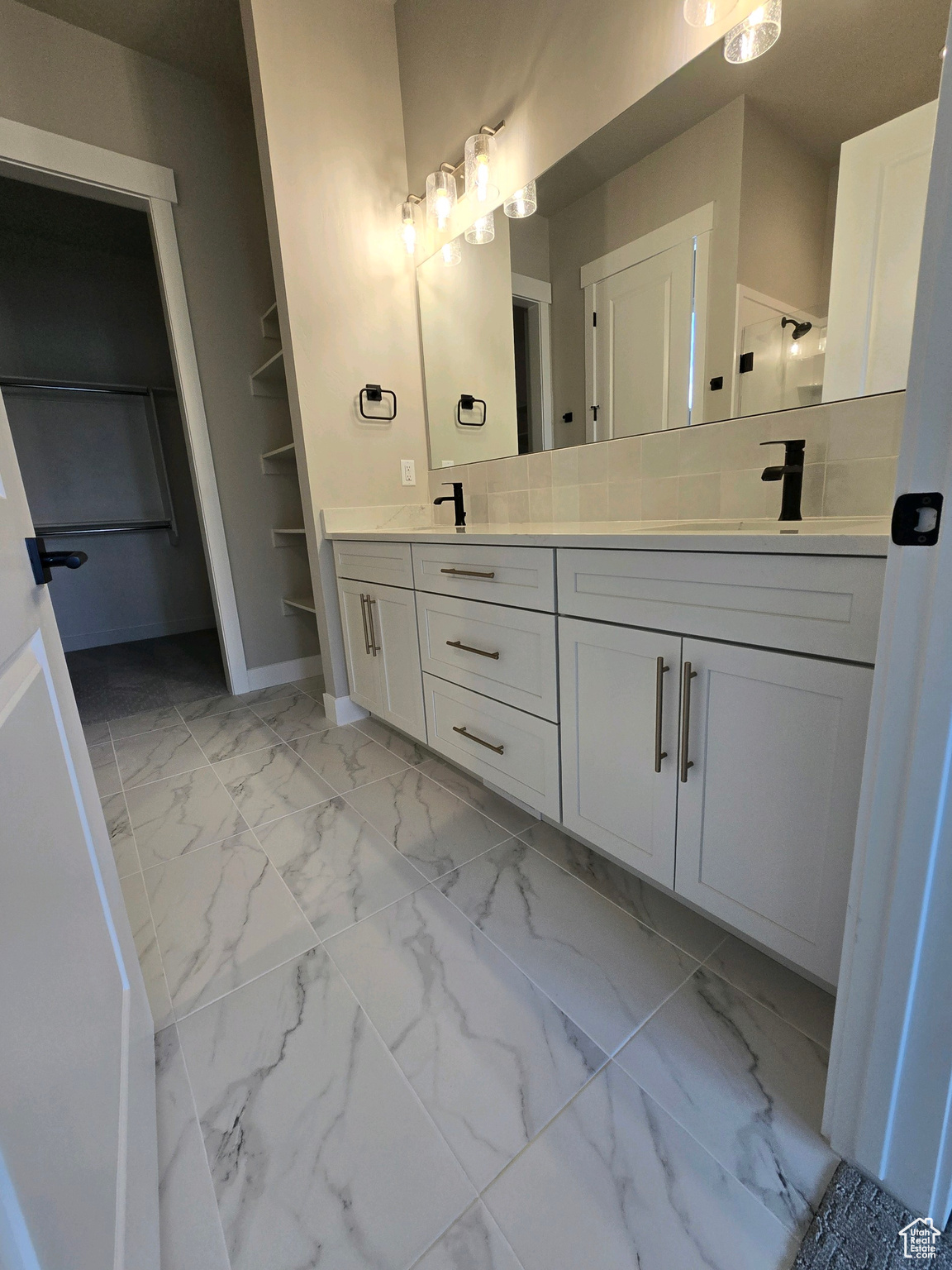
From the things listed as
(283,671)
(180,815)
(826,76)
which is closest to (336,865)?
(180,815)

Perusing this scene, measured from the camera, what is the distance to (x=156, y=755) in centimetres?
218

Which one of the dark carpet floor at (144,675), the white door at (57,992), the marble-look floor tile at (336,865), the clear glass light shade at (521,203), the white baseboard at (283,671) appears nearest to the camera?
the white door at (57,992)

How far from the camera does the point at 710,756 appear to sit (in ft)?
3.12

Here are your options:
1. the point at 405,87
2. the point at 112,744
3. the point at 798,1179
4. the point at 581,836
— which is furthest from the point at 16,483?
the point at 405,87

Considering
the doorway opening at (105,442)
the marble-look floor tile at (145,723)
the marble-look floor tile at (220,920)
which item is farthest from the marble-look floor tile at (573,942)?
the doorway opening at (105,442)

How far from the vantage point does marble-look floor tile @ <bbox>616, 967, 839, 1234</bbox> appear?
74 cm

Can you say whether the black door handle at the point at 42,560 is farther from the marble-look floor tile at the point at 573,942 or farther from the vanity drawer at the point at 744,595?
the marble-look floor tile at the point at 573,942

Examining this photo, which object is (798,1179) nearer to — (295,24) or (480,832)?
(480,832)

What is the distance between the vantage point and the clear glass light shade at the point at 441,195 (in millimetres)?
2016

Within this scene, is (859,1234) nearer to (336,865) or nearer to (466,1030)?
(466,1030)

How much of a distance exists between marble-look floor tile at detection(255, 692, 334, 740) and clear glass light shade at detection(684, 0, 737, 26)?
8.00 ft

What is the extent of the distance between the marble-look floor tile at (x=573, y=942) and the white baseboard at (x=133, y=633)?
393cm

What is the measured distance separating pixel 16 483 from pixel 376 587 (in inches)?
48.5

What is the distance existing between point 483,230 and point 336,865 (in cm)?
219
